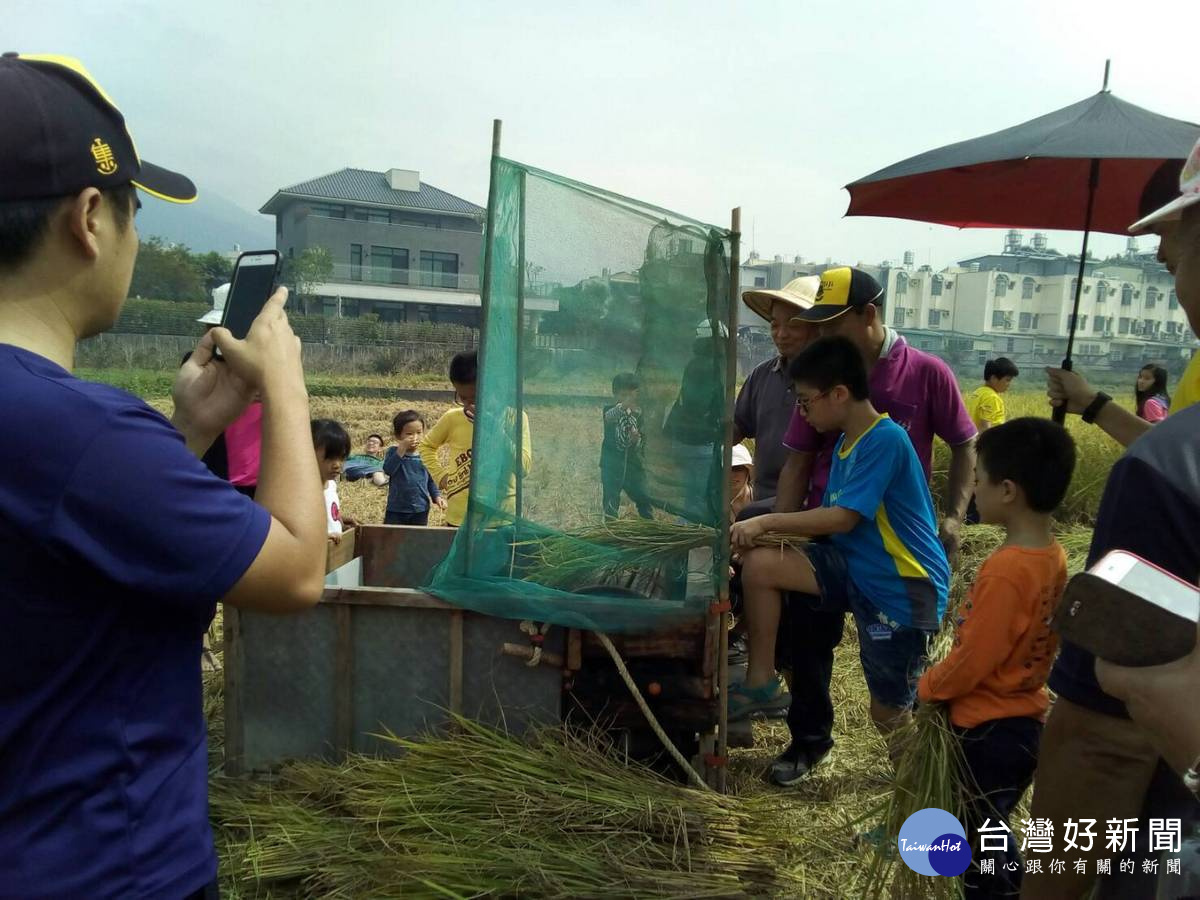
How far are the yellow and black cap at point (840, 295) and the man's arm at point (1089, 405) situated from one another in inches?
29.0

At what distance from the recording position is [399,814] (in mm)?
2467

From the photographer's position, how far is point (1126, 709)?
116cm

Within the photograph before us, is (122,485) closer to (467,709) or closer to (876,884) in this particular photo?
(467,709)

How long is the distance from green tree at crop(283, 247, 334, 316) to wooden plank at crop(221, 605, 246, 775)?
36.1 m

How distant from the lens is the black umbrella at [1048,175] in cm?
301

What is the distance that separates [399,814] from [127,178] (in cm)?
199

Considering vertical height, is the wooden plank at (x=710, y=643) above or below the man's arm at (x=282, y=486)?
below

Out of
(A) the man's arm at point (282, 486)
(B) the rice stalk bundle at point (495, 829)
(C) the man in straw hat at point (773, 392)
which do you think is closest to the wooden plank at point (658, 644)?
(B) the rice stalk bundle at point (495, 829)

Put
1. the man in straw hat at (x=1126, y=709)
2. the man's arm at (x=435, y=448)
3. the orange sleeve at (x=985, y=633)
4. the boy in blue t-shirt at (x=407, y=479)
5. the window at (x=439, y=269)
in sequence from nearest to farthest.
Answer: the man in straw hat at (x=1126, y=709) < the orange sleeve at (x=985, y=633) < the man's arm at (x=435, y=448) < the boy in blue t-shirt at (x=407, y=479) < the window at (x=439, y=269)

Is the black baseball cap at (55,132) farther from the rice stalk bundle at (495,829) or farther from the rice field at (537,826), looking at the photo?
the rice stalk bundle at (495,829)

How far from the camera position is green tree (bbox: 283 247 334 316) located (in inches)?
1484

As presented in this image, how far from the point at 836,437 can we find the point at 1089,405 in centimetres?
89

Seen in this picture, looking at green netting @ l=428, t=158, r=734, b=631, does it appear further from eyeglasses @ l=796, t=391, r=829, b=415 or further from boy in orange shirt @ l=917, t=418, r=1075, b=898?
boy in orange shirt @ l=917, t=418, r=1075, b=898

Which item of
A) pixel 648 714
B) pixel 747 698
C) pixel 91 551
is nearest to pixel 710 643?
pixel 648 714
